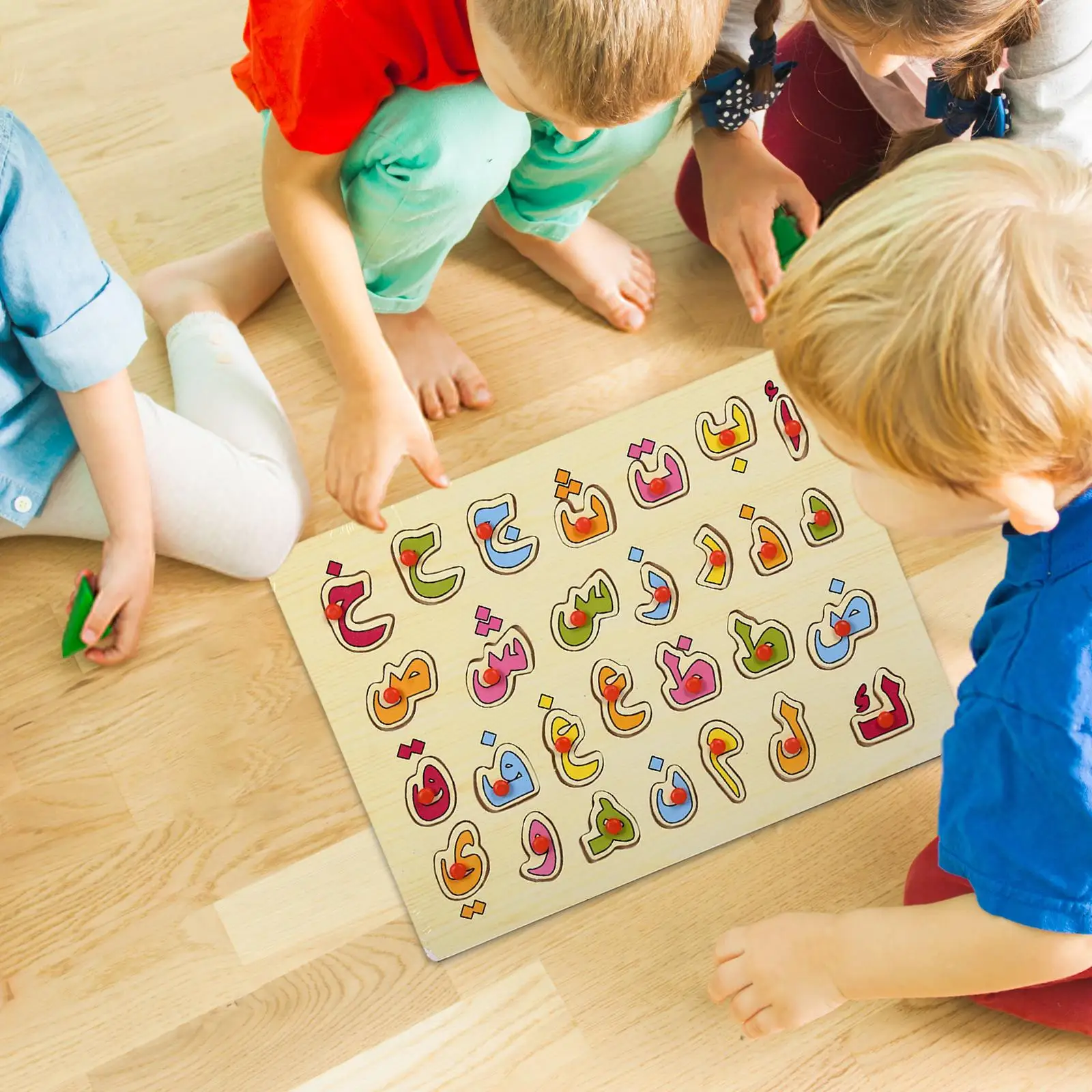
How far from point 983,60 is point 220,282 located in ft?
2.09

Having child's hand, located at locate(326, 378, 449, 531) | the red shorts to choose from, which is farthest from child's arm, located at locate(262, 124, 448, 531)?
the red shorts

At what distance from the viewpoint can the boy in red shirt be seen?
61 cm

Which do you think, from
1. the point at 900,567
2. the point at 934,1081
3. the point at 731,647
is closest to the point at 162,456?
the point at 731,647

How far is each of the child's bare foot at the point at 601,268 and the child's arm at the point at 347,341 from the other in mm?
235

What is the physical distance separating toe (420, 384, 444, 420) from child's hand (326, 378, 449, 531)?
5.5 inches

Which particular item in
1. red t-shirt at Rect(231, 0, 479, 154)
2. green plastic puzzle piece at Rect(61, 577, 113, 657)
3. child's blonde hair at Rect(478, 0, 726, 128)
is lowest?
A: green plastic puzzle piece at Rect(61, 577, 113, 657)

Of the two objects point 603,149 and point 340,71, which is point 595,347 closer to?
point 603,149

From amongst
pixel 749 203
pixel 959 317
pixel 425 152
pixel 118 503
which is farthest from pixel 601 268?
pixel 959 317

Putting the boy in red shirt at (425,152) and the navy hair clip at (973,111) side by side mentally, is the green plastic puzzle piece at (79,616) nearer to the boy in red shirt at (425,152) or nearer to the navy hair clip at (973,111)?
the boy in red shirt at (425,152)

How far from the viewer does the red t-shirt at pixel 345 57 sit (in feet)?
2.30

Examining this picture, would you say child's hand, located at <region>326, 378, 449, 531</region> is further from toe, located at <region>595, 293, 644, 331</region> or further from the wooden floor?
toe, located at <region>595, 293, 644, 331</region>

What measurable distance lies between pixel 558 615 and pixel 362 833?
0.23 meters

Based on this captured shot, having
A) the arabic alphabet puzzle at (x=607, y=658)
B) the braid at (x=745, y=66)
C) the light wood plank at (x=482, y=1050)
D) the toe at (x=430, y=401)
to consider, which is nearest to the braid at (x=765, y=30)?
the braid at (x=745, y=66)

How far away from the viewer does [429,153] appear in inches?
30.5
